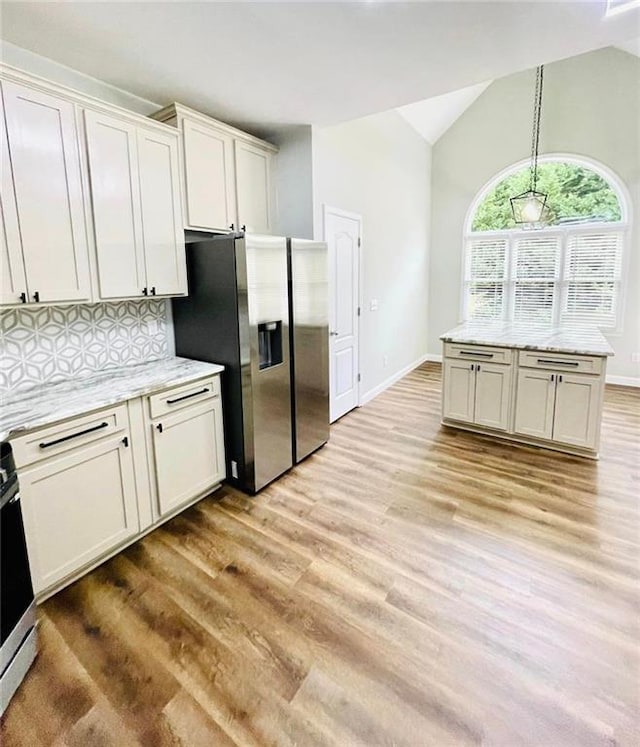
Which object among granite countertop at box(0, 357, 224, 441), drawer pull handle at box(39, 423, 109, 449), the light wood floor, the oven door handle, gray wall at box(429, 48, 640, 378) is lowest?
the light wood floor

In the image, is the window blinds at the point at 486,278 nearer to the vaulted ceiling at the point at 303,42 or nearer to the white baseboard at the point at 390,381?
the white baseboard at the point at 390,381

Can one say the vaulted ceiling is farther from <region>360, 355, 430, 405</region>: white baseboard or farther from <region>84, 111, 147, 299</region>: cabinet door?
<region>360, 355, 430, 405</region>: white baseboard

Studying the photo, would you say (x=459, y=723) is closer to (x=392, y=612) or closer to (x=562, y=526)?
(x=392, y=612)

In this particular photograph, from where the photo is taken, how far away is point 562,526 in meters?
2.42

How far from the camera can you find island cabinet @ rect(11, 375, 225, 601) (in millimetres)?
1824

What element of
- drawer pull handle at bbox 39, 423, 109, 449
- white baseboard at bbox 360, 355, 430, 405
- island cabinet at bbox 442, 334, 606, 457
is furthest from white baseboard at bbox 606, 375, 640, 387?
drawer pull handle at bbox 39, 423, 109, 449

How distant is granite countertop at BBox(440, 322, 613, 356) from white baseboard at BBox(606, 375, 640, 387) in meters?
1.96

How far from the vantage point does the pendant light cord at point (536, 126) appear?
5.20 m

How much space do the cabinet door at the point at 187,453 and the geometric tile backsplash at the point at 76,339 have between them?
2.21ft

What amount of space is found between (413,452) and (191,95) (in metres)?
3.21

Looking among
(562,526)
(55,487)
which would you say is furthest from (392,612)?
(55,487)

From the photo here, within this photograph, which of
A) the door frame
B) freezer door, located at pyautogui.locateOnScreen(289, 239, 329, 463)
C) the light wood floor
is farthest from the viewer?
the door frame

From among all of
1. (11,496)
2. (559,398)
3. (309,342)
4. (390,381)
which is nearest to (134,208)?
(309,342)

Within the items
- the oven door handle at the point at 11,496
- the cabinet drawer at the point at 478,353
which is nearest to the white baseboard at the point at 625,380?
the cabinet drawer at the point at 478,353
